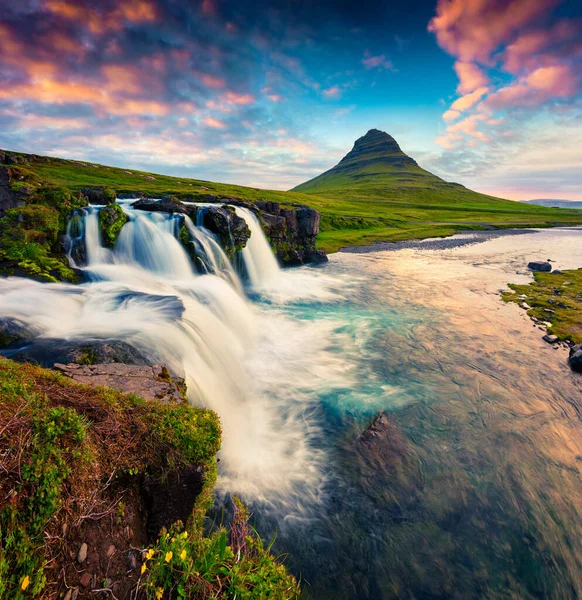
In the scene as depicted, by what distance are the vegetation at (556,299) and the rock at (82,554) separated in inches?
740

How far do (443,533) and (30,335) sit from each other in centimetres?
1175

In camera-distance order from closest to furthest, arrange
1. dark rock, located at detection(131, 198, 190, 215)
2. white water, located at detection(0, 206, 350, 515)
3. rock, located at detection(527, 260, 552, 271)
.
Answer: white water, located at detection(0, 206, 350, 515) → dark rock, located at detection(131, 198, 190, 215) → rock, located at detection(527, 260, 552, 271)

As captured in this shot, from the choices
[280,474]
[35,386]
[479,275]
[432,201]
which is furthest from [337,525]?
[432,201]

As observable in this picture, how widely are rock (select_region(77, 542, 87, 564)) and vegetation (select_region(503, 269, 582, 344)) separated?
61.7 ft

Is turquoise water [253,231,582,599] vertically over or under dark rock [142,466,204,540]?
under

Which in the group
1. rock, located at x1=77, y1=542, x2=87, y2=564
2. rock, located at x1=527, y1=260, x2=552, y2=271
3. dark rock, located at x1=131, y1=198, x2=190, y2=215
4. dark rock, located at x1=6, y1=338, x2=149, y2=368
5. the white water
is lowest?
the white water

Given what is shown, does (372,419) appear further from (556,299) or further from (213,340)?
(556,299)

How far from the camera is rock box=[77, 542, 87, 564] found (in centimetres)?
338

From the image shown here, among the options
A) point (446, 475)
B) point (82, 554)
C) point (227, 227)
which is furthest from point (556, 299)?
point (82, 554)

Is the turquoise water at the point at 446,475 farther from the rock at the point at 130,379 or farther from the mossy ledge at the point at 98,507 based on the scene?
the rock at the point at 130,379

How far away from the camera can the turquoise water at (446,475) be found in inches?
238

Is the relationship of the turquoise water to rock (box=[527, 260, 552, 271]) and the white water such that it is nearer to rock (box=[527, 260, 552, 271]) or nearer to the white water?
the white water

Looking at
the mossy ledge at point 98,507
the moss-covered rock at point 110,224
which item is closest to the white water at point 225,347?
the moss-covered rock at point 110,224

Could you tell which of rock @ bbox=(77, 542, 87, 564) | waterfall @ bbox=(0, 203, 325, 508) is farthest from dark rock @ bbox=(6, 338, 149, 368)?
rock @ bbox=(77, 542, 87, 564)
